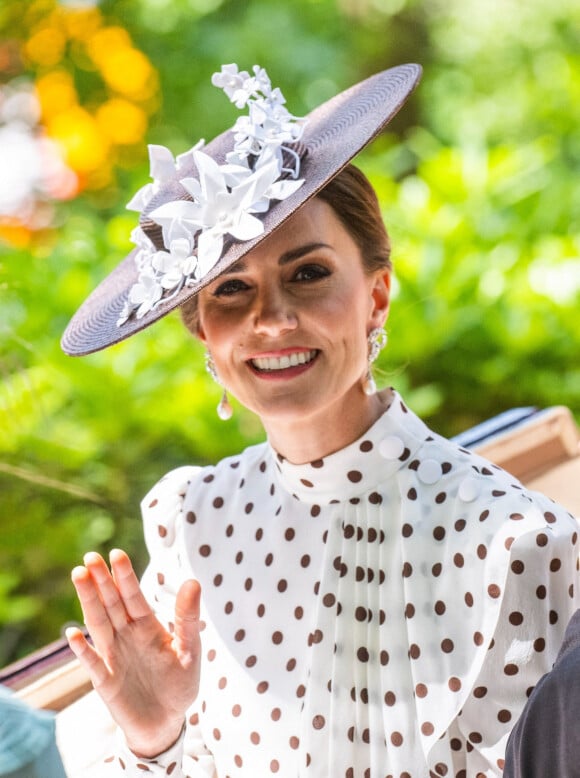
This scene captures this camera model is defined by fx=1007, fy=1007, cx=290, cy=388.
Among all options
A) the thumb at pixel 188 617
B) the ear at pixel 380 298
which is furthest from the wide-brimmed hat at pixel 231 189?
the thumb at pixel 188 617

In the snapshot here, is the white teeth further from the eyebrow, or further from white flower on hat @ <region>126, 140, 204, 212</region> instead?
white flower on hat @ <region>126, 140, 204, 212</region>

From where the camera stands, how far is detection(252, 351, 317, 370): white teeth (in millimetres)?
1339

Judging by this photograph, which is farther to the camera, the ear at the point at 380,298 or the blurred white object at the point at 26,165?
the blurred white object at the point at 26,165

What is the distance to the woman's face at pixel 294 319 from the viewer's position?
1334 millimetres

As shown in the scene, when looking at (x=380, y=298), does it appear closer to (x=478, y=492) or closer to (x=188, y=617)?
(x=478, y=492)

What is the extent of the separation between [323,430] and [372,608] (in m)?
0.26

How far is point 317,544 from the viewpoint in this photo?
1485 millimetres

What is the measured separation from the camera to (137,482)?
2557 mm

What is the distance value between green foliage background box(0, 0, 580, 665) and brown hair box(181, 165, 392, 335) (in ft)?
1.11

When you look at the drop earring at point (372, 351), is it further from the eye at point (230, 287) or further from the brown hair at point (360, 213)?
the eye at point (230, 287)

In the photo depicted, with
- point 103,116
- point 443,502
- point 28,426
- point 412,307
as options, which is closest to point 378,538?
point 443,502

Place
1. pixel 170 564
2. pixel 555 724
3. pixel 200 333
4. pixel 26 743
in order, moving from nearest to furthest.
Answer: pixel 555 724, pixel 26 743, pixel 200 333, pixel 170 564

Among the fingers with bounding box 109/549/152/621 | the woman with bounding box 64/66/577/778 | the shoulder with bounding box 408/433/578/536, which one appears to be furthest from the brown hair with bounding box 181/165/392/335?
the fingers with bounding box 109/549/152/621

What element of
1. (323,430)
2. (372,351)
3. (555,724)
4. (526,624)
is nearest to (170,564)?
(323,430)
